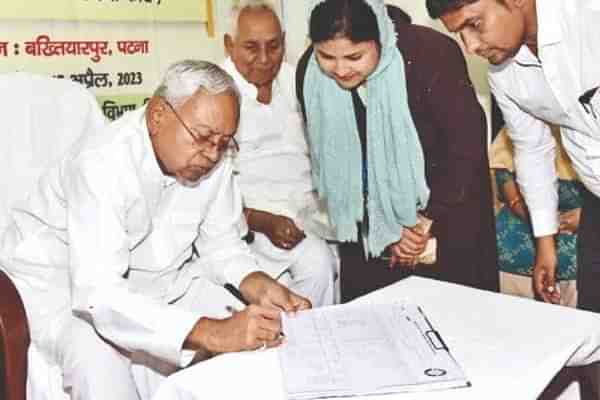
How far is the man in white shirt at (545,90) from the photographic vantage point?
156 cm

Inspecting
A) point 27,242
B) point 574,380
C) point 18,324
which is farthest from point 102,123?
point 574,380

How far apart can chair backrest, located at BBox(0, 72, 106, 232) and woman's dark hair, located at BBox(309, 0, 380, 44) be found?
812 mm

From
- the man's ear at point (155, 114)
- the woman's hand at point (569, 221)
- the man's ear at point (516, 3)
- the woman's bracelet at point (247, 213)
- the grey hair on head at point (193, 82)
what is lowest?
the woman's hand at point (569, 221)

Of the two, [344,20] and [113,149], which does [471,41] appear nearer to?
[344,20]

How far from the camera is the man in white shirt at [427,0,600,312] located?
156 cm

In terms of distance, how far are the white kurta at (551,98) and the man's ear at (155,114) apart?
0.86 metres

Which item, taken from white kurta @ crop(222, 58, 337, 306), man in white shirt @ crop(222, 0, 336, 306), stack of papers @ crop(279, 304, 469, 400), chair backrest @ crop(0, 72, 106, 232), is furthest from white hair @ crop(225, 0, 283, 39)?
stack of papers @ crop(279, 304, 469, 400)

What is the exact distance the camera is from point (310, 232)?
277 cm

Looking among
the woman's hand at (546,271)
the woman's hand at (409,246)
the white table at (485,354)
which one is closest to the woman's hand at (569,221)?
the woman's hand at (546,271)

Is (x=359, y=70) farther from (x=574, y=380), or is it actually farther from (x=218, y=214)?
(x=574, y=380)

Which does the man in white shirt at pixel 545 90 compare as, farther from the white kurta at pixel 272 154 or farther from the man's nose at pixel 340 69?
the white kurta at pixel 272 154

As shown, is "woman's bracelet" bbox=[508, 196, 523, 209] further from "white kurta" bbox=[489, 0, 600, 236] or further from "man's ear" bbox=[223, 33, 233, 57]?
"man's ear" bbox=[223, 33, 233, 57]

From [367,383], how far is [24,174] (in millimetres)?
1442

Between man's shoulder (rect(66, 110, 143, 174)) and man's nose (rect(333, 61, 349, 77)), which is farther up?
man's nose (rect(333, 61, 349, 77))
